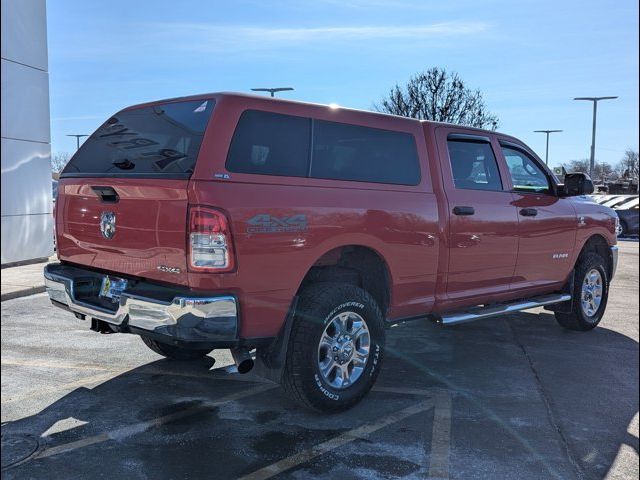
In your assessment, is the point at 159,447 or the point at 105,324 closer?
the point at 159,447

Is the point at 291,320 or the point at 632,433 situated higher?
the point at 291,320

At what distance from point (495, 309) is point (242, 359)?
2.72 metres

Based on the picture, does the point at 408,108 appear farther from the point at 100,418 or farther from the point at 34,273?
the point at 100,418

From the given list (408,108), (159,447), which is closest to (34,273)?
(159,447)

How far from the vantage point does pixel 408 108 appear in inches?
1043

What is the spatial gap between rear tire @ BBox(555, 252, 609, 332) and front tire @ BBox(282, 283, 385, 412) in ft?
10.7

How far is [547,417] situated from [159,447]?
261 cm

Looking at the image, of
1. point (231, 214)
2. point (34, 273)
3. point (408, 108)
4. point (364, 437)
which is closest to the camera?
point (231, 214)

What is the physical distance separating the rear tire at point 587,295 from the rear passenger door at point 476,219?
4.77 feet

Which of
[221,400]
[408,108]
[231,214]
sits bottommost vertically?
[221,400]

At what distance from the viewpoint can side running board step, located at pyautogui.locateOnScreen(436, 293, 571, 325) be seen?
189 inches

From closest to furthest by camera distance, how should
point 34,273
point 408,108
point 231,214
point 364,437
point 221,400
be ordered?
1. point 231,214
2. point 364,437
3. point 221,400
4. point 34,273
5. point 408,108

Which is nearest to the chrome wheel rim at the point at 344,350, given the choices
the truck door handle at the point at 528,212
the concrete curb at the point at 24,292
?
the truck door handle at the point at 528,212

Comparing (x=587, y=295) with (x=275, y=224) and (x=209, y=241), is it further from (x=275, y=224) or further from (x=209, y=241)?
(x=209, y=241)
